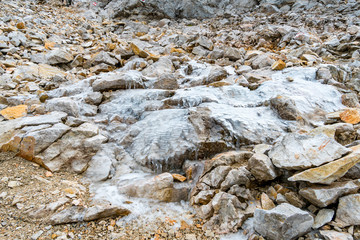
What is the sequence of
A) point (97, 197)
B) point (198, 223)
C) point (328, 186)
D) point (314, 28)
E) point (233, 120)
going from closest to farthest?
point (328, 186) < point (198, 223) < point (97, 197) < point (233, 120) < point (314, 28)

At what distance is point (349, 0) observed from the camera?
17.1m

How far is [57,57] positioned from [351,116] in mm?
11111

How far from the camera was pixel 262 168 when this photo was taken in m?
3.34

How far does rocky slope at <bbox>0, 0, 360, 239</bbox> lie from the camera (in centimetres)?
285

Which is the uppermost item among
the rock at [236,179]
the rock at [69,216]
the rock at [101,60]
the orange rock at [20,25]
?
the orange rock at [20,25]

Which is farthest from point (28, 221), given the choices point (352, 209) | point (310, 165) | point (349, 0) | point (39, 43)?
point (349, 0)

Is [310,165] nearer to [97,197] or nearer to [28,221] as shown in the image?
[97,197]

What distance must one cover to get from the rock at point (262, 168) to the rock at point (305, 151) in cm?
11

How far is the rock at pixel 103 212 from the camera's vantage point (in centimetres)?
301

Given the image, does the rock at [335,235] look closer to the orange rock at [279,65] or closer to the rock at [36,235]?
the rock at [36,235]

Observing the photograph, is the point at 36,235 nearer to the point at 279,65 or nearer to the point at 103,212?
the point at 103,212

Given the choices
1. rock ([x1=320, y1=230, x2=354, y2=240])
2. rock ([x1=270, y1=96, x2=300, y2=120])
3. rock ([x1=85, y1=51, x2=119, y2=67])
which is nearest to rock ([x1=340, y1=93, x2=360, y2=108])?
rock ([x1=270, y1=96, x2=300, y2=120])

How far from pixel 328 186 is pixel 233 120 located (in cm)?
250

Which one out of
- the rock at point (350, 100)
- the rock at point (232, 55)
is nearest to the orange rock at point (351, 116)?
the rock at point (350, 100)
